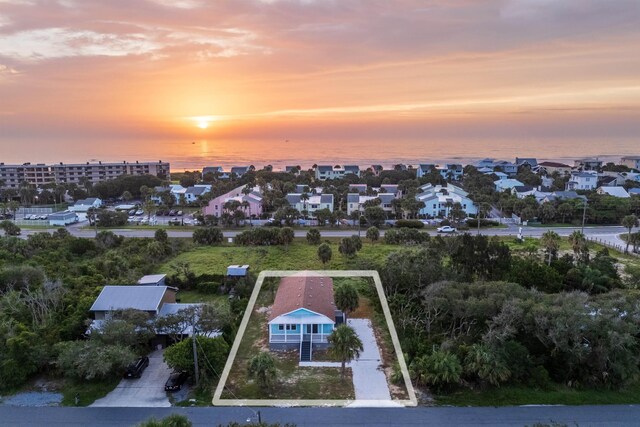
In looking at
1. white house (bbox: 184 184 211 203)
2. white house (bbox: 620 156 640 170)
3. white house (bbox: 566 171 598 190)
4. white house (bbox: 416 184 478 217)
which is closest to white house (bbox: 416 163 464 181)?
white house (bbox: 566 171 598 190)

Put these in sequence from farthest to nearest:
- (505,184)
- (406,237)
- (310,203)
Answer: (505,184) < (310,203) < (406,237)

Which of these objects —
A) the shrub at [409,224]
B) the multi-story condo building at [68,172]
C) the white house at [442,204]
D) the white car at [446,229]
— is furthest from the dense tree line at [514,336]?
the multi-story condo building at [68,172]

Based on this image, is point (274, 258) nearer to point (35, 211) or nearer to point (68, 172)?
point (35, 211)

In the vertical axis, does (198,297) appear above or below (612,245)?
below

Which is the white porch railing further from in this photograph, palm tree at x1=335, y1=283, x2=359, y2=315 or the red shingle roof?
palm tree at x1=335, y1=283, x2=359, y2=315

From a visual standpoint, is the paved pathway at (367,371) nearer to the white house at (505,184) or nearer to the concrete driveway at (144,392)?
the concrete driveway at (144,392)

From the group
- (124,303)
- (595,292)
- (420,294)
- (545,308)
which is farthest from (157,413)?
(595,292)

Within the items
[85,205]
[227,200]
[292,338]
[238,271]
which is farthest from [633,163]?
[292,338]
